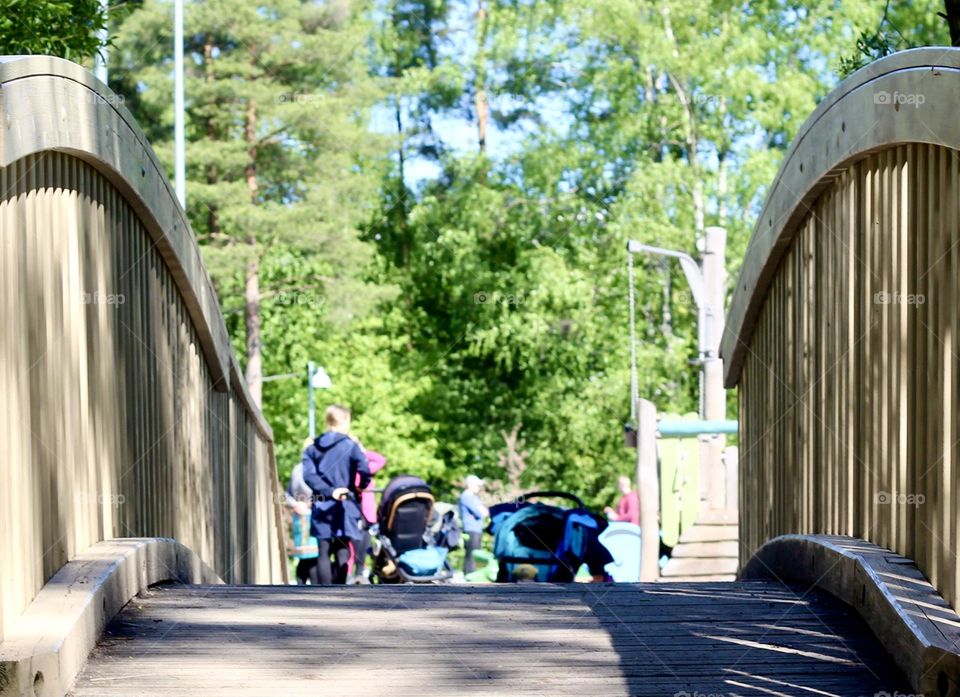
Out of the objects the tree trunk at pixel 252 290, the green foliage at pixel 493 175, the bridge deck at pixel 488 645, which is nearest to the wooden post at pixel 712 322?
the bridge deck at pixel 488 645

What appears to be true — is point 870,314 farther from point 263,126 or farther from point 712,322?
point 263,126

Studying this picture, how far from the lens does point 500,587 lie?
5.33 m

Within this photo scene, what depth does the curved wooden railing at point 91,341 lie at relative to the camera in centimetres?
374

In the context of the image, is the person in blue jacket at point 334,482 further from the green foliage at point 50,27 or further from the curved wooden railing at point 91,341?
the green foliage at point 50,27

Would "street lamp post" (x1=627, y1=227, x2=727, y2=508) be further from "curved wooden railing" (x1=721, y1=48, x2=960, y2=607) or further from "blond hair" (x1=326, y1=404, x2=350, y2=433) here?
"curved wooden railing" (x1=721, y1=48, x2=960, y2=607)

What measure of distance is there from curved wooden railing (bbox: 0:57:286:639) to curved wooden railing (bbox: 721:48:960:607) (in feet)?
8.21

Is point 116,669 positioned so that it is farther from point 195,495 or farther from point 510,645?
point 195,495

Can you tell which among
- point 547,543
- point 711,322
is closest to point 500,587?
point 547,543

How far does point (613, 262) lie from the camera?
34594mm

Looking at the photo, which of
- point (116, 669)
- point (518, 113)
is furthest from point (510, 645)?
point (518, 113)

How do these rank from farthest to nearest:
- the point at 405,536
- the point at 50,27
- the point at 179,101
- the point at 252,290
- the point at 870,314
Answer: the point at 252,290
the point at 179,101
the point at 405,536
the point at 50,27
the point at 870,314

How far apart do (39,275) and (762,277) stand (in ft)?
11.8

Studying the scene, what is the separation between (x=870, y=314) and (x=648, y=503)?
8172 millimetres

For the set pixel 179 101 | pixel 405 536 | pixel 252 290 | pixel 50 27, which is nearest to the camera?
pixel 50 27
